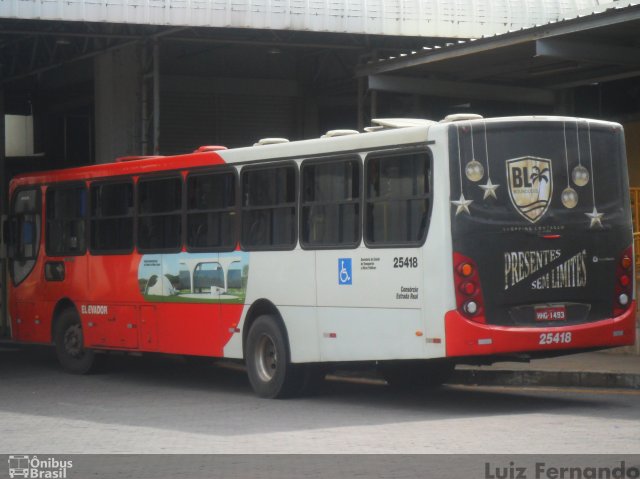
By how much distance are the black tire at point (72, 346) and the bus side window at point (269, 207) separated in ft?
13.5

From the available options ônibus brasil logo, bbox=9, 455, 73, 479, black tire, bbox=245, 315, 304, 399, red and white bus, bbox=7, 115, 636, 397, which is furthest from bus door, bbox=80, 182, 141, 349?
ônibus brasil logo, bbox=9, 455, 73, 479

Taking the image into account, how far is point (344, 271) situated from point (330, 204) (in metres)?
0.76

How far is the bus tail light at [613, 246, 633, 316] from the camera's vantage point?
46.2 ft

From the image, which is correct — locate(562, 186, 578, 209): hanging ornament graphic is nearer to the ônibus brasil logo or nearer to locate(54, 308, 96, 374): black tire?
the ônibus brasil logo

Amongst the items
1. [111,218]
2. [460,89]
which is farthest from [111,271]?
[460,89]

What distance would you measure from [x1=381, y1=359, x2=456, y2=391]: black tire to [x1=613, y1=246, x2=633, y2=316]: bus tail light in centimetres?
241

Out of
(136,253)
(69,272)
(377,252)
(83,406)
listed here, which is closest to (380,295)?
(377,252)

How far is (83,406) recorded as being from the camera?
1491 centimetres

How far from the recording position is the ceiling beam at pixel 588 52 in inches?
816

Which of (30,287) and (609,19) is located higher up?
(609,19)

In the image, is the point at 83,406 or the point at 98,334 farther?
the point at 98,334

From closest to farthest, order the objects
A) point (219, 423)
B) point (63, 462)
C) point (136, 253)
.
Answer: point (63, 462), point (219, 423), point (136, 253)

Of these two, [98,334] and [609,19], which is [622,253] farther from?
[98,334]

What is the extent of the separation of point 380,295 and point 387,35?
42.4 ft
